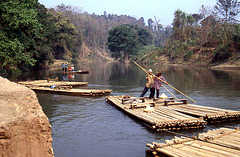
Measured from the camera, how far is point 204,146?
22.1ft

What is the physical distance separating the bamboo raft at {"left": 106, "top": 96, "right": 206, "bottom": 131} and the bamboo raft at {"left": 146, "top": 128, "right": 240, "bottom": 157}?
157 centimetres

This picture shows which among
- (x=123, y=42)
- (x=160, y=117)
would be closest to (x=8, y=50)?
(x=160, y=117)

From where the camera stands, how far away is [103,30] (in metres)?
102

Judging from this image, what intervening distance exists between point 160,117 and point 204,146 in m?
3.06

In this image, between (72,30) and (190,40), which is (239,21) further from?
(72,30)

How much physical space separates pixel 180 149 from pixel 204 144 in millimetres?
729

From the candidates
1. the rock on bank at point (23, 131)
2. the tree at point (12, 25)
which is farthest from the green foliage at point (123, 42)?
Result: the rock on bank at point (23, 131)

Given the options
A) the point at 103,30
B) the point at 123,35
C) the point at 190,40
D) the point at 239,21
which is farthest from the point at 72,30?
the point at 103,30

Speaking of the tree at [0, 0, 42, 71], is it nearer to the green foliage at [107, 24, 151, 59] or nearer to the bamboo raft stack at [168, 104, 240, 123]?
the bamboo raft stack at [168, 104, 240, 123]

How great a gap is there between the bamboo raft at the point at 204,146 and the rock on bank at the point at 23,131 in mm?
2878

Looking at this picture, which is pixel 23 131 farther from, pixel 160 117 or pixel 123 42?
pixel 123 42

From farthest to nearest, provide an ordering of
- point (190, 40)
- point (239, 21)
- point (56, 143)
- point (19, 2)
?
point (190, 40) → point (239, 21) → point (19, 2) → point (56, 143)

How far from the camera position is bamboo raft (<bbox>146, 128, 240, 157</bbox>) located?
6277 millimetres

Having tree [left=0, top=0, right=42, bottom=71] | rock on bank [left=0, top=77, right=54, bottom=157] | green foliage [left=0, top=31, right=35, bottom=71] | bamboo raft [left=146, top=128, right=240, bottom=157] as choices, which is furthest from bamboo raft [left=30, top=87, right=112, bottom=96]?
rock on bank [left=0, top=77, right=54, bottom=157]
